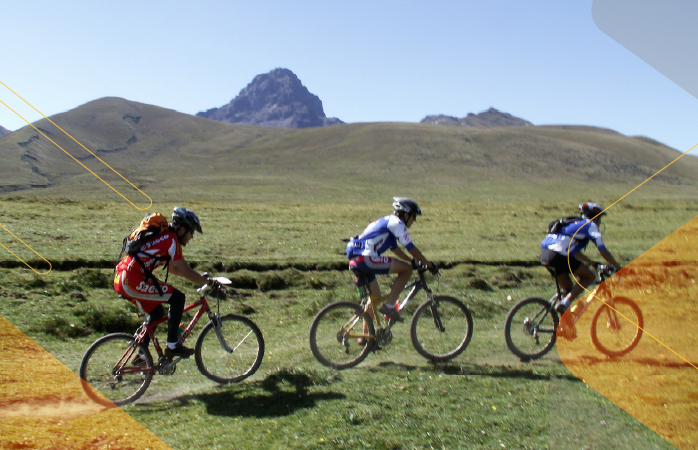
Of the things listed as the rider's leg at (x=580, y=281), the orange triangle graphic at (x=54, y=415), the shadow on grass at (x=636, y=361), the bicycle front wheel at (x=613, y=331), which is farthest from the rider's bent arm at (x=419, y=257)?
the orange triangle graphic at (x=54, y=415)

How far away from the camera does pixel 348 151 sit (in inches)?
4277

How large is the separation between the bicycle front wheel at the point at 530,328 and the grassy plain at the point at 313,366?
199mm

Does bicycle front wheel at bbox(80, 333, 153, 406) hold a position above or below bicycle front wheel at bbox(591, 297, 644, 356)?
below

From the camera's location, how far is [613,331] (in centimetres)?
824

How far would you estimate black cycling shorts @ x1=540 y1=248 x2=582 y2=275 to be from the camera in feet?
27.4

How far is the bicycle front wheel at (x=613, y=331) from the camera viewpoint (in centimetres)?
822

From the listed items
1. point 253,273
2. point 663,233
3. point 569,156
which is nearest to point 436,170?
point 569,156

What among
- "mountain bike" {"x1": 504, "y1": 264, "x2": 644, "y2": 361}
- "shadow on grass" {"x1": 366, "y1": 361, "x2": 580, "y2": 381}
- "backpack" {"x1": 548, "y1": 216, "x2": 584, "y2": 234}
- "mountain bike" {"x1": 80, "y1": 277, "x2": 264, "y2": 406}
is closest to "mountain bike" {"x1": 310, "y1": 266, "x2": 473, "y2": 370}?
"shadow on grass" {"x1": 366, "y1": 361, "x2": 580, "y2": 381}

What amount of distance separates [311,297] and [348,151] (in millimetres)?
96619

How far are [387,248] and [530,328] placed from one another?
8.25ft

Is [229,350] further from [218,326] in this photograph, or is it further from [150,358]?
[150,358]

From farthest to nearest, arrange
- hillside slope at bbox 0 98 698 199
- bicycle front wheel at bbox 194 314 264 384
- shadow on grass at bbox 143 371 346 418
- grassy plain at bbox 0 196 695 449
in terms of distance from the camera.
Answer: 1. hillside slope at bbox 0 98 698 199
2. bicycle front wheel at bbox 194 314 264 384
3. shadow on grass at bbox 143 371 346 418
4. grassy plain at bbox 0 196 695 449

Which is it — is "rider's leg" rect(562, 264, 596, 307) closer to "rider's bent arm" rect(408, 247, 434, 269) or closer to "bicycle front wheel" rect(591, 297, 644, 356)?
"bicycle front wheel" rect(591, 297, 644, 356)

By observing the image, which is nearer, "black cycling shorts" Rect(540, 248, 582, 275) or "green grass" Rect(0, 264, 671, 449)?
"green grass" Rect(0, 264, 671, 449)
